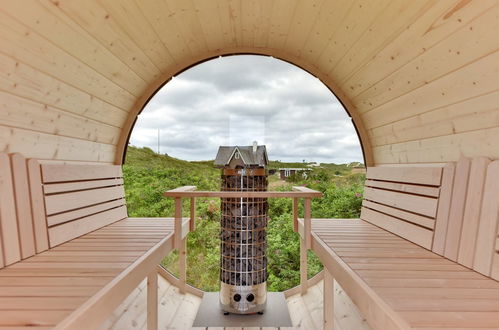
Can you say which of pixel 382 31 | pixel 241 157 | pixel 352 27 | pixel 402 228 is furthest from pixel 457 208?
pixel 241 157

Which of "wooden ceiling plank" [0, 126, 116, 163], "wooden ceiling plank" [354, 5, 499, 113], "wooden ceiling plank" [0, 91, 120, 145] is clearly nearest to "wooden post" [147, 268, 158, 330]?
"wooden ceiling plank" [0, 126, 116, 163]

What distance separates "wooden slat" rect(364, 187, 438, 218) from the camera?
2170mm

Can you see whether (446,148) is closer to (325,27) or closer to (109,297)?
(325,27)

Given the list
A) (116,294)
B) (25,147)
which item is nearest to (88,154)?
(25,147)

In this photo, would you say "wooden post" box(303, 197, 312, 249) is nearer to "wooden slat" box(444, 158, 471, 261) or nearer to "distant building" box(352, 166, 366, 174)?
"wooden slat" box(444, 158, 471, 261)

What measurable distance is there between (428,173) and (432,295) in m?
1.07

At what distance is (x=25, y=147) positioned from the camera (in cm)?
207

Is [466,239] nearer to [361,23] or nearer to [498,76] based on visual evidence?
[498,76]

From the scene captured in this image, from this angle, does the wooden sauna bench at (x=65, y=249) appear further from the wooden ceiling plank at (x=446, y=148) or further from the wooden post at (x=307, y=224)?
the wooden ceiling plank at (x=446, y=148)

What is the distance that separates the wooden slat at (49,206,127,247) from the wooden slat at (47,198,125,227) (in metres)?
0.03

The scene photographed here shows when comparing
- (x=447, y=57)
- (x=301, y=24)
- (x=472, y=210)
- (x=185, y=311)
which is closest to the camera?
(x=472, y=210)

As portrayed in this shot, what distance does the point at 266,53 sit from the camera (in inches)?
143

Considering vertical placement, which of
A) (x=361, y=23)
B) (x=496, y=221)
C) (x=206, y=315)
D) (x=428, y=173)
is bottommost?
(x=206, y=315)

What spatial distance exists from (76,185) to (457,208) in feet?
8.86
